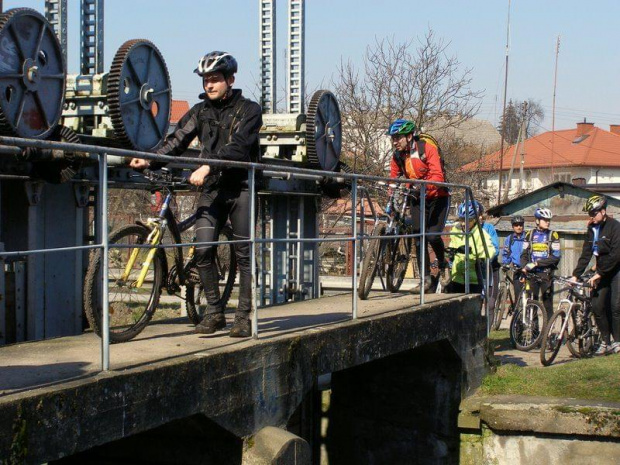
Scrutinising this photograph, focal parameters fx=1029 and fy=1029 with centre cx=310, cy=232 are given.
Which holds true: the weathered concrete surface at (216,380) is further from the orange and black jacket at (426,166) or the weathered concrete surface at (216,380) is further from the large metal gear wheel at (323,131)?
the large metal gear wheel at (323,131)

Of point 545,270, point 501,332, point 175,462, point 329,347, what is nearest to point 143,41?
point 329,347

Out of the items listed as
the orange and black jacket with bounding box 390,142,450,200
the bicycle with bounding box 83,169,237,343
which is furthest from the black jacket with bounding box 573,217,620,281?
the bicycle with bounding box 83,169,237,343

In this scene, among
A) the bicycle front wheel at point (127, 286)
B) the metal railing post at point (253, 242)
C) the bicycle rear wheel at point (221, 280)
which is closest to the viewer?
the bicycle front wheel at point (127, 286)

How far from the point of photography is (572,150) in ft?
233

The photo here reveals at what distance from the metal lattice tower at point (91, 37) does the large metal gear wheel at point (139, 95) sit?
727 millimetres

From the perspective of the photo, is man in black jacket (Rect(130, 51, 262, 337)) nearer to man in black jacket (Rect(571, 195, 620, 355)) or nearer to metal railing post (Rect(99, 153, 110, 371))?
metal railing post (Rect(99, 153, 110, 371))

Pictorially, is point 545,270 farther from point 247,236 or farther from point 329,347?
point 247,236

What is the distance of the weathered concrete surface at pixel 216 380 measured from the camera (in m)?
4.94

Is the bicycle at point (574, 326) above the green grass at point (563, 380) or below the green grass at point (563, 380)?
above

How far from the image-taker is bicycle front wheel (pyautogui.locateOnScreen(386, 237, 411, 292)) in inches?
419

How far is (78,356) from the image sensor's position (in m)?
6.10

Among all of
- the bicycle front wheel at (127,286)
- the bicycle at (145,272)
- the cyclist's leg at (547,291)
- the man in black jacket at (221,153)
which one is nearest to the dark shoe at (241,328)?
the man in black jacket at (221,153)

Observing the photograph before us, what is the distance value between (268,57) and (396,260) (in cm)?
376

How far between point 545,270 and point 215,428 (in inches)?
317
